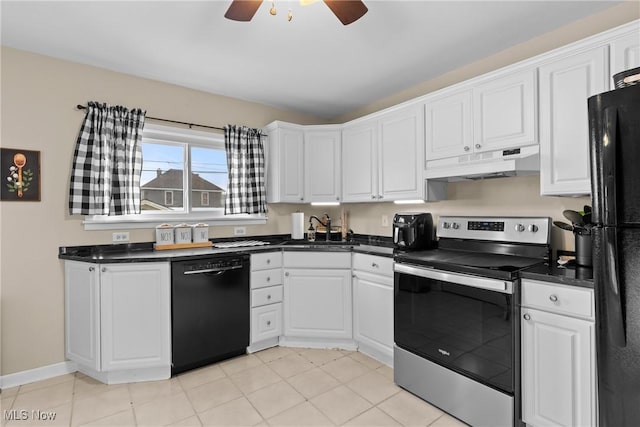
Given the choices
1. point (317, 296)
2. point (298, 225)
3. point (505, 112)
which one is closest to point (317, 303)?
point (317, 296)

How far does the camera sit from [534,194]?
7.57 ft

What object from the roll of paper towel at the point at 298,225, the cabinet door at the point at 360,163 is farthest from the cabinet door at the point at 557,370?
the roll of paper towel at the point at 298,225

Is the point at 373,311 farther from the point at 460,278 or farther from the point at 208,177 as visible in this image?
the point at 208,177

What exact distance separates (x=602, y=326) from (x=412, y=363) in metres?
1.41

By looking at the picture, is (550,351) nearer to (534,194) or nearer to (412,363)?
(412,363)

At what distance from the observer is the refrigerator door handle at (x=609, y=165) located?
1048 mm

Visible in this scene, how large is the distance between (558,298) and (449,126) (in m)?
1.37

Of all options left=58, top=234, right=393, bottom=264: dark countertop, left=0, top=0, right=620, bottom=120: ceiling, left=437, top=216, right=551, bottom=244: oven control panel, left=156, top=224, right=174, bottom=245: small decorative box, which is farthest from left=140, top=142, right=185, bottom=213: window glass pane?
left=437, top=216, right=551, bottom=244: oven control panel

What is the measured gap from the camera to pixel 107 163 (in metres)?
2.72

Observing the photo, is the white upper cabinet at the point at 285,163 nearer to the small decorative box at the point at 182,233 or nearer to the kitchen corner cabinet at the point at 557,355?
the small decorative box at the point at 182,233

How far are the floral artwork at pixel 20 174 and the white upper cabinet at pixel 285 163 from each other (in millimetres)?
1928

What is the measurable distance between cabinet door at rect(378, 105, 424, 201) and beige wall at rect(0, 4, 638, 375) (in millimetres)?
358

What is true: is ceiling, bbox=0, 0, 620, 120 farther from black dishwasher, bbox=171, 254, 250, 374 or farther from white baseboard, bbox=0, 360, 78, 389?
white baseboard, bbox=0, 360, 78, 389

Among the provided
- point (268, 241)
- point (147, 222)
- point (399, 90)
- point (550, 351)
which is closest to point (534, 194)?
point (550, 351)
